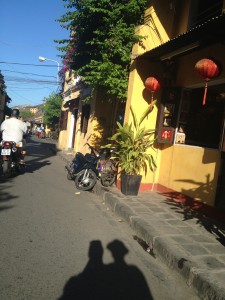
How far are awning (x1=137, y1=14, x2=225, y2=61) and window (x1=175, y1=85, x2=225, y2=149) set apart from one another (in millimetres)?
1322

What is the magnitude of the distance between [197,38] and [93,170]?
429 cm

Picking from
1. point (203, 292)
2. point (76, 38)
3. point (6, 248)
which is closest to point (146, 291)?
point (203, 292)

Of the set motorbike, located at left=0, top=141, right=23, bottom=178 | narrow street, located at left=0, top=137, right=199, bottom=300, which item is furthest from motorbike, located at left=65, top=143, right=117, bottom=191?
narrow street, located at left=0, top=137, right=199, bottom=300

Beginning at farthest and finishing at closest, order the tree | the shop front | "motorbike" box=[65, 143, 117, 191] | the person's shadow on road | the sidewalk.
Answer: the tree
"motorbike" box=[65, 143, 117, 191]
the shop front
the sidewalk
the person's shadow on road

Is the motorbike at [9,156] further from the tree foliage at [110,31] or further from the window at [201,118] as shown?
the window at [201,118]

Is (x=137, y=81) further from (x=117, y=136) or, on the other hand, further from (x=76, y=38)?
(x=76, y=38)

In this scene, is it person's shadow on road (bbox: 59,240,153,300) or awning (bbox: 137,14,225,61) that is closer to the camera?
person's shadow on road (bbox: 59,240,153,300)

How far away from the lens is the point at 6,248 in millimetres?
4176

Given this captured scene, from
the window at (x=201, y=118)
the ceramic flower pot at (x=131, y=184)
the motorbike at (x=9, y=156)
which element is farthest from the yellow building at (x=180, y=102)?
the motorbike at (x=9, y=156)

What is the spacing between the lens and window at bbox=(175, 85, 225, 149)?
7.30 m

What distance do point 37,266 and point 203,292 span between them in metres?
1.90

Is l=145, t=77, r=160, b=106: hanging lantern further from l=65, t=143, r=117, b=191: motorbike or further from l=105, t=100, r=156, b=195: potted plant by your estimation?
l=65, t=143, r=117, b=191: motorbike

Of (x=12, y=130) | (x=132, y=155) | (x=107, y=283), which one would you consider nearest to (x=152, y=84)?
(x=132, y=155)

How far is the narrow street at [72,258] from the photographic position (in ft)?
11.0
